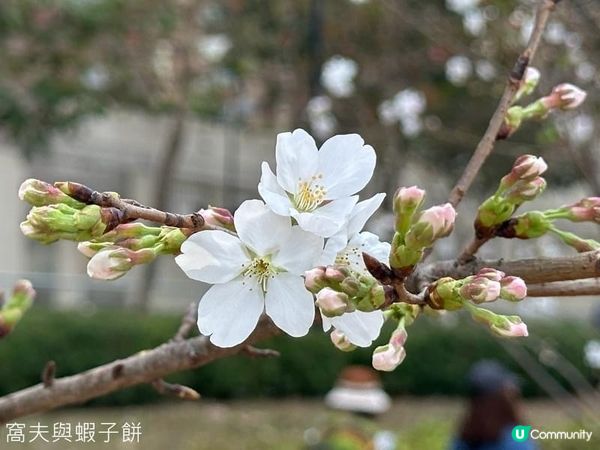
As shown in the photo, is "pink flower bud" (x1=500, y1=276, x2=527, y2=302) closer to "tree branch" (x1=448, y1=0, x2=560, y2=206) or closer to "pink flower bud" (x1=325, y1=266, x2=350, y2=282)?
"pink flower bud" (x1=325, y1=266, x2=350, y2=282)

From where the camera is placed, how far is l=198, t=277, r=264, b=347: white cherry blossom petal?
67 cm

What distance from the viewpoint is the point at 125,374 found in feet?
3.31

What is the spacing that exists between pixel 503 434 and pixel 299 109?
17.9 feet

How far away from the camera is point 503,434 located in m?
3.40

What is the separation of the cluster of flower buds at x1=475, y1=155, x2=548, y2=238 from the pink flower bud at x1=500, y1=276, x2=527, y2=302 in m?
0.14

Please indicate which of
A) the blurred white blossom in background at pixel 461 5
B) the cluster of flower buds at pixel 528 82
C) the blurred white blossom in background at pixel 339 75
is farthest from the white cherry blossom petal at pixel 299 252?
the blurred white blossom in background at pixel 339 75

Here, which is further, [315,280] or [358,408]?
[358,408]

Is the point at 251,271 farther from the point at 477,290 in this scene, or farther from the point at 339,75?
the point at 339,75

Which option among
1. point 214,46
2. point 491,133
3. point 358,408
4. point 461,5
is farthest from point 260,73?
point 491,133

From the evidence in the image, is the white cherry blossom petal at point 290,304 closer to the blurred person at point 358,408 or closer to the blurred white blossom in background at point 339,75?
the blurred person at point 358,408

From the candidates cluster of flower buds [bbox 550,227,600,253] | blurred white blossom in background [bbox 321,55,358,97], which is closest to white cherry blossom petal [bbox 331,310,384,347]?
cluster of flower buds [bbox 550,227,600,253]

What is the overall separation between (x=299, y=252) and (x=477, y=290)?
0.13 metres

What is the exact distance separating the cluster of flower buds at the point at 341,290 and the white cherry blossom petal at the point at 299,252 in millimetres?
16

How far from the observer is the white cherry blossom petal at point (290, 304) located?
664 millimetres
